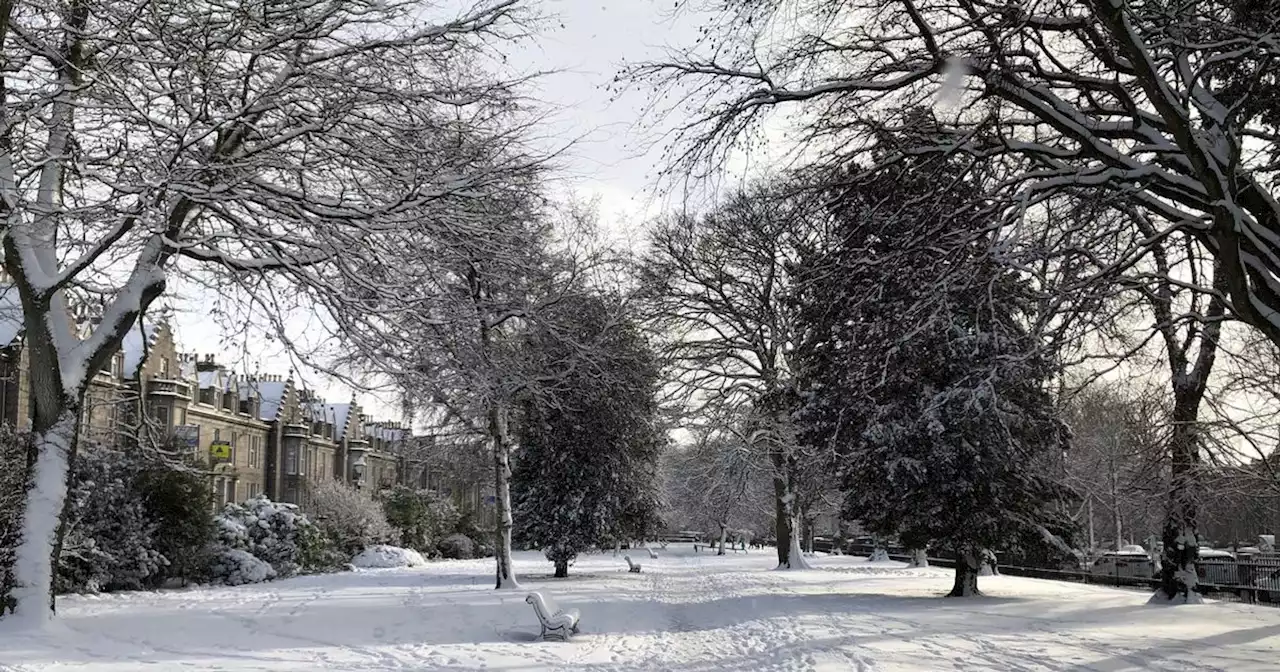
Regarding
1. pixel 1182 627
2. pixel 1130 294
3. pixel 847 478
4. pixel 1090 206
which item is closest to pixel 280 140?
pixel 1090 206

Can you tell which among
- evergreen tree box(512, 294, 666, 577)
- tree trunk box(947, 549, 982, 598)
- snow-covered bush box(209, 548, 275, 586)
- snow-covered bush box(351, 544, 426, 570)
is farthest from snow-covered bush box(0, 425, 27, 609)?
tree trunk box(947, 549, 982, 598)

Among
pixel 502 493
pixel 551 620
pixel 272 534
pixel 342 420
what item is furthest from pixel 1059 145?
pixel 342 420

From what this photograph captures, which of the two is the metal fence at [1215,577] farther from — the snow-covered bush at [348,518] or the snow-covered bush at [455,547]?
the snow-covered bush at [455,547]

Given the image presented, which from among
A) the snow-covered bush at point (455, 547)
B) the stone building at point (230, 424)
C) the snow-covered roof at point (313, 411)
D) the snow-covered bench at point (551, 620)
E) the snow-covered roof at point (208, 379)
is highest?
the snow-covered roof at point (208, 379)

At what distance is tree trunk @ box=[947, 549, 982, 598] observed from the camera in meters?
21.8

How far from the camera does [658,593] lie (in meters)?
24.6

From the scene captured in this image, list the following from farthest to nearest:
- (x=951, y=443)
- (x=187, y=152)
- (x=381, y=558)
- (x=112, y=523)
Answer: (x=381, y=558) → (x=112, y=523) → (x=951, y=443) → (x=187, y=152)

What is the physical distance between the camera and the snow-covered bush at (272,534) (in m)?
28.6

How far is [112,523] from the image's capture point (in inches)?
918

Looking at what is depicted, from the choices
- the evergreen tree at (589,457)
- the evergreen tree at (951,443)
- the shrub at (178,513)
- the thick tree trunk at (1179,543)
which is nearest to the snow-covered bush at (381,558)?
the evergreen tree at (589,457)

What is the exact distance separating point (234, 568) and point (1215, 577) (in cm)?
2539

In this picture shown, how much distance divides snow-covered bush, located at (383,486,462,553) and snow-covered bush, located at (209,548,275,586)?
14.7 meters

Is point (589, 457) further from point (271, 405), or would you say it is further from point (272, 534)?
point (271, 405)

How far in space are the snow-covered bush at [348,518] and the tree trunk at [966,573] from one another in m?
22.9
